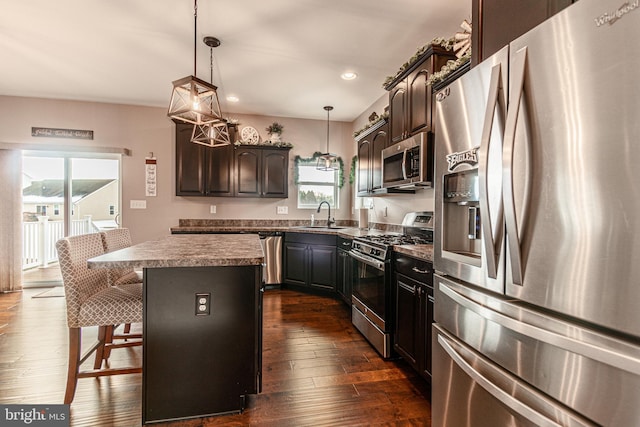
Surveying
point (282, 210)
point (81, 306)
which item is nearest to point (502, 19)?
point (81, 306)

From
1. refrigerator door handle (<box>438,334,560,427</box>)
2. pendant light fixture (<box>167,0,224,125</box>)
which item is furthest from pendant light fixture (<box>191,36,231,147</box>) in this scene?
refrigerator door handle (<box>438,334,560,427</box>)

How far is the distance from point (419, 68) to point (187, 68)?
2483mm

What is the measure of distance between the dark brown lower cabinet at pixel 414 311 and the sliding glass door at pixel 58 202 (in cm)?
446

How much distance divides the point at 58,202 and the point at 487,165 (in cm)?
569

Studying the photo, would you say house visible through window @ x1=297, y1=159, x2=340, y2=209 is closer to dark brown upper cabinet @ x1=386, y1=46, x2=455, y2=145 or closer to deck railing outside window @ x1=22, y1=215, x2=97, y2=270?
dark brown upper cabinet @ x1=386, y1=46, x2=455, y2=145

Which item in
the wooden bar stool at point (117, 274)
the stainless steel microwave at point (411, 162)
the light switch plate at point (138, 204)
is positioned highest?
the stainless steel microwave at point (411, 162)

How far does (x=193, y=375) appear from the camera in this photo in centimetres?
166

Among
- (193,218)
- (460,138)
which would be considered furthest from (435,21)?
(193,218)

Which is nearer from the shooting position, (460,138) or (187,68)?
(460,138)

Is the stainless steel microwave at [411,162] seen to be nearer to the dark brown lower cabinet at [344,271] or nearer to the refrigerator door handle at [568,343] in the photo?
the dark brown lower cabinet at [344,271]

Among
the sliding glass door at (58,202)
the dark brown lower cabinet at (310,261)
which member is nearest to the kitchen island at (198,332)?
the dark brown lower cabinet at (310,261)

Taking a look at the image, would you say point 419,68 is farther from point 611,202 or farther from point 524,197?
point 611,202

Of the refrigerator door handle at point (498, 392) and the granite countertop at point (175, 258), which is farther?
the granite countertop at point (175, 258)

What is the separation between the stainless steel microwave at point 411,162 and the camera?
231cm
